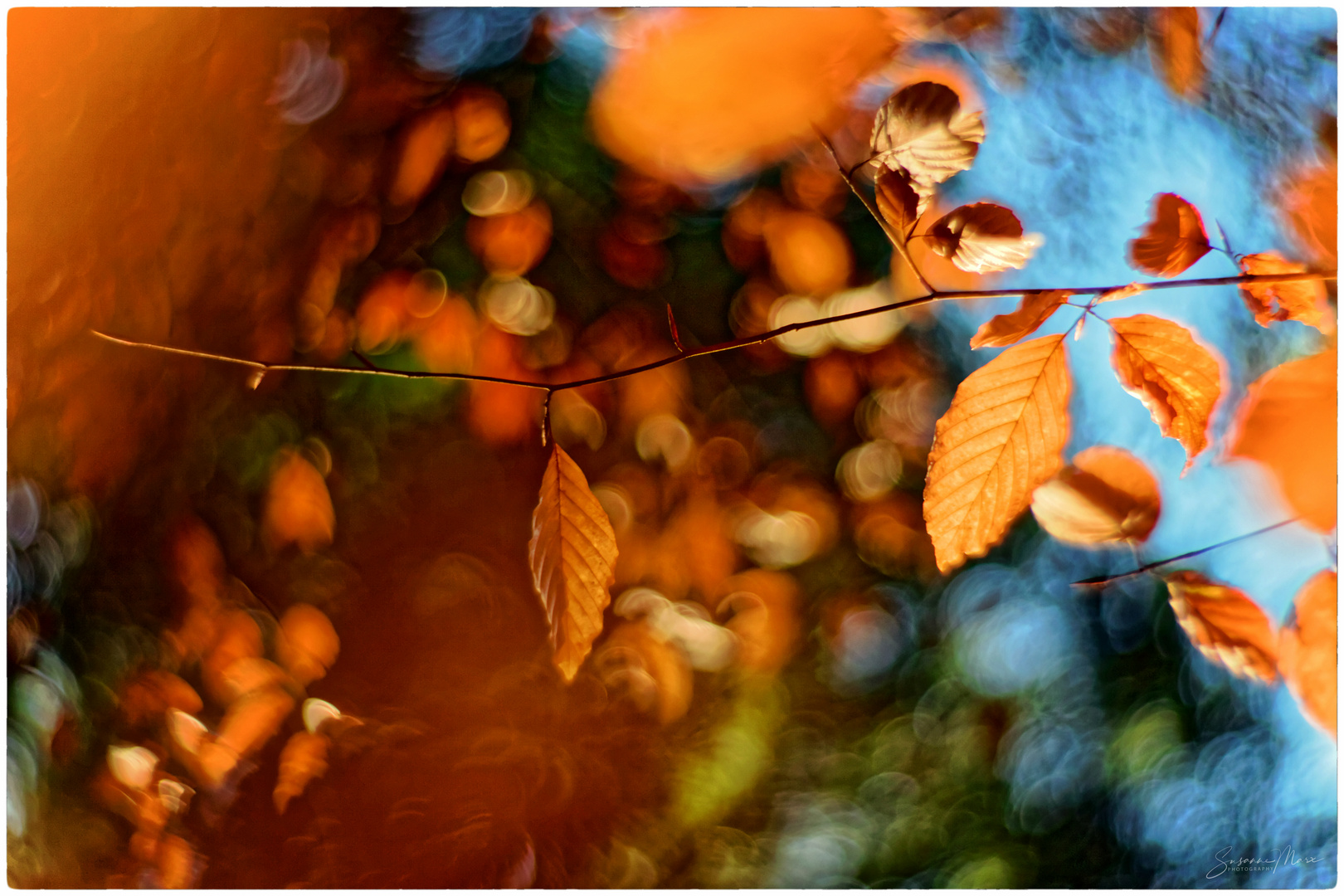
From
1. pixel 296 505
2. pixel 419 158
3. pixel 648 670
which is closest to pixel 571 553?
pixel 648 670

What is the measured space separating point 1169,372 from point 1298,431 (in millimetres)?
119

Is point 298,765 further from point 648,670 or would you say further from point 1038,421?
→ point 1038,421

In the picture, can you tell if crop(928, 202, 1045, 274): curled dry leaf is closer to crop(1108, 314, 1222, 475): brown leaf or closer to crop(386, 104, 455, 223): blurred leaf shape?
crop(1108, 314, 1222, 475): brown leaf

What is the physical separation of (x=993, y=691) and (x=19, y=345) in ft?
2.56

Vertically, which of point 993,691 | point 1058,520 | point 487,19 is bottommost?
point 993,691

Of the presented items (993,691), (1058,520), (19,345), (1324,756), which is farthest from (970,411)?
(19,345)

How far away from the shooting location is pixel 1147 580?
0.66 metres

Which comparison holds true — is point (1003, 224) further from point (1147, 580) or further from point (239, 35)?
point (239, 35)

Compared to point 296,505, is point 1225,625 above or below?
below

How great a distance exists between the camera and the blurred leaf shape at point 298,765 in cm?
67

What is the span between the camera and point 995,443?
0.62 metres

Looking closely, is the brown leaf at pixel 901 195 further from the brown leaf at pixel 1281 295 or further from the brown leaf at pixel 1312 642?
the brown leaf at pixel 1312 642

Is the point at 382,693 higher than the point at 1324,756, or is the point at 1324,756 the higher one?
the point at 382,693
